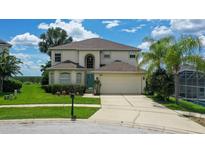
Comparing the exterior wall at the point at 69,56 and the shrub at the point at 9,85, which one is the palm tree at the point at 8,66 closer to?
the shrub at the point at 9,85

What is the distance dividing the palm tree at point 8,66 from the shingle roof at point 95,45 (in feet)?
16.5

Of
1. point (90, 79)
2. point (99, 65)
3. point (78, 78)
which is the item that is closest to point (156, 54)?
point (78, 78)

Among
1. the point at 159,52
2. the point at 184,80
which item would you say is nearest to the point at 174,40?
the point at 159,52

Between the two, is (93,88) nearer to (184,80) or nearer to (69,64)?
(69,64)

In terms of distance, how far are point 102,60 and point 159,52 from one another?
1210 centimetres

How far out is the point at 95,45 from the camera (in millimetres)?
36125

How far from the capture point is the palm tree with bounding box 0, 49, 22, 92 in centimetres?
3203

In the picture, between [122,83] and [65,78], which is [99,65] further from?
[65,78]

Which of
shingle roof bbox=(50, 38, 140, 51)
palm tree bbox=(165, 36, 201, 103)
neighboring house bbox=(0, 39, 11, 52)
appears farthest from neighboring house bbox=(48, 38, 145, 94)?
palm tree bbox=(165, 36, 201, 103)

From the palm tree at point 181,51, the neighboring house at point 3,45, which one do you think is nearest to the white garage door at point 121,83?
the palm tree at point 181,51

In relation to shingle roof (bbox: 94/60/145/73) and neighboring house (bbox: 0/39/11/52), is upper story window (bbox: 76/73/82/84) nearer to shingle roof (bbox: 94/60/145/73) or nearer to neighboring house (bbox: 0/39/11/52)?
shingle roof (bbox: 94/60/145/73)

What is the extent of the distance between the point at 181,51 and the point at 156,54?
12.1ft

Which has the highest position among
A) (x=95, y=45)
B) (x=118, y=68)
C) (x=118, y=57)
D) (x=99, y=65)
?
(x=95, y=45)

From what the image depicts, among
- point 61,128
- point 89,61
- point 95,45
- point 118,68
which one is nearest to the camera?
point 61,128
